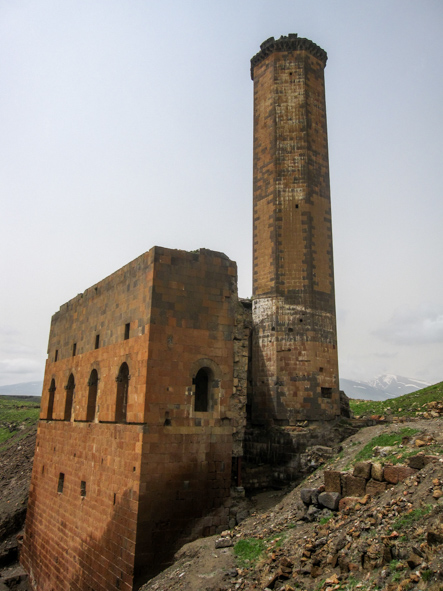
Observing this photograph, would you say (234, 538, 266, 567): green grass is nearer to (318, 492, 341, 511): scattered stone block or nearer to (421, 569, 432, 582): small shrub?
(318, 492, 341, 511): scattered stone block

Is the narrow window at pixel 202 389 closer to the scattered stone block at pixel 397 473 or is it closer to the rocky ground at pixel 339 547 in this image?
the rocky ground at pixel 339 547

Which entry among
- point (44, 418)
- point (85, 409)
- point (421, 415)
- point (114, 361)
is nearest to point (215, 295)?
point (114, 361)

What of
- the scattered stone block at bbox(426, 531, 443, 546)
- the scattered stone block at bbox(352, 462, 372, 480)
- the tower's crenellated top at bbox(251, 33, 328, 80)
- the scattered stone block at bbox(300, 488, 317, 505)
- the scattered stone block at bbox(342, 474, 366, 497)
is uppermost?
the tower's crenellated top at bbox(251, 33, 328, 80)

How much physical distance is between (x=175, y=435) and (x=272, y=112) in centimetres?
1400

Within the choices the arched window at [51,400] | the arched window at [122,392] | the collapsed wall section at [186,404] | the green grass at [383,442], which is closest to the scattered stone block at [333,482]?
the green grass at [383,442]

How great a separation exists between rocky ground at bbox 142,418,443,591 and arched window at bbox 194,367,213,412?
294 centimetres

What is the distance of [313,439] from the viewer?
16031 mm

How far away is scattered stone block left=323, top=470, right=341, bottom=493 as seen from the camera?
10000 mm

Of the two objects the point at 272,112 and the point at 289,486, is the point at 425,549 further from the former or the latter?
the point at 272,112

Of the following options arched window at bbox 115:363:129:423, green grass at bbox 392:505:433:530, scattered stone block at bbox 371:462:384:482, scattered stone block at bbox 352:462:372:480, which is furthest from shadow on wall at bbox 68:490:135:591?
green grass at bbox 392:505:433:530

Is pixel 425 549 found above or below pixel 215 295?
below

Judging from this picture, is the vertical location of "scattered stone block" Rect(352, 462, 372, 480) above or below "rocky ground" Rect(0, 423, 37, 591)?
above

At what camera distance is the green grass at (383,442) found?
11545 millimetres

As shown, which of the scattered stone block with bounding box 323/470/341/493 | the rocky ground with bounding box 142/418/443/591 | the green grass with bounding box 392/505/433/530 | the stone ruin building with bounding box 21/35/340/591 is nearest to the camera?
the rocky ground with bounding box 142/418/443/591
